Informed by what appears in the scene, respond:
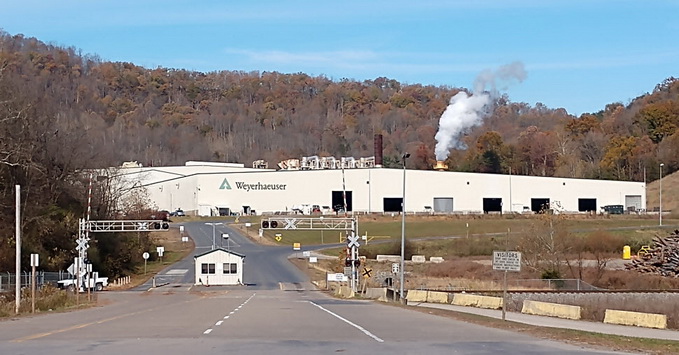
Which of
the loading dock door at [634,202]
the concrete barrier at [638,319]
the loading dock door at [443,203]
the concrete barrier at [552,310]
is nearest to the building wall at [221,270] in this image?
the concrete barrier at [552,310]

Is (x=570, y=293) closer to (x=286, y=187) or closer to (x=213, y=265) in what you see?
(x=213, y=265)

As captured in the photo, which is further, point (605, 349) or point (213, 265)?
point (213, 265)

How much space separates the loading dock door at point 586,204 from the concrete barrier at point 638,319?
102180mm

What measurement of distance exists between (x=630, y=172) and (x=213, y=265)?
302 feet

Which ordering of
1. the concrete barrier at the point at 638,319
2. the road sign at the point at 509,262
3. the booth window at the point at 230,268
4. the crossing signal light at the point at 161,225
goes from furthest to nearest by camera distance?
the booth window at the point at 230,268 < the crossing signal light at the point at 161,225 < the concrete barrier at the point at 638,319 < the road sign at the point at 509,262

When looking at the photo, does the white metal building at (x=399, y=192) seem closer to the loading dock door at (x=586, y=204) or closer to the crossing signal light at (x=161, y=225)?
the loading dock door at (x=586, y=204)

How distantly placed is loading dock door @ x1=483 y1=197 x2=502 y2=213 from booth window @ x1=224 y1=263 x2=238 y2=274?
2221 inches

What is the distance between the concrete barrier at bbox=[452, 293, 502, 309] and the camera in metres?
41.2

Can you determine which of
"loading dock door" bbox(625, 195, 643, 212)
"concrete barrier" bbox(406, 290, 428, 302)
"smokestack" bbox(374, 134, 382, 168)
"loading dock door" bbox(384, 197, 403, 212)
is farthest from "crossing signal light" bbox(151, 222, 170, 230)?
"loading dock door" bbox(625, 195, 643, 212)

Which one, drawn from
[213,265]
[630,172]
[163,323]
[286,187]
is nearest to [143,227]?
[213,265]

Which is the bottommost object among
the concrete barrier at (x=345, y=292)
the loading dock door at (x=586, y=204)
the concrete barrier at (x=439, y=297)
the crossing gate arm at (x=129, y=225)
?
the concrete barrier at (x=345, y=292)

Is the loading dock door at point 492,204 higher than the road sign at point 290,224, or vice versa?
the loading dock door at point 492,204

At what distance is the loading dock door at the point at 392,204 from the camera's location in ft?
422

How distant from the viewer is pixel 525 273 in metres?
69.9
